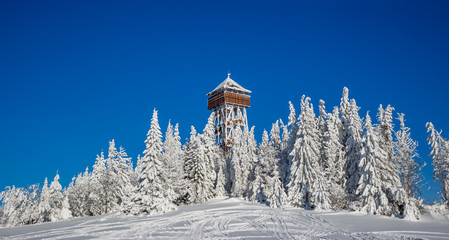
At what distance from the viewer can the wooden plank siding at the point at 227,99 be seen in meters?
81.0

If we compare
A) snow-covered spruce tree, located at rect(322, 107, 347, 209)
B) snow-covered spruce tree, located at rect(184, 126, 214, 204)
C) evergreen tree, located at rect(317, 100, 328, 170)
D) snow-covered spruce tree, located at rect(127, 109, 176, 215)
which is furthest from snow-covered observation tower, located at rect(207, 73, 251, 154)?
snow-covered spruce tree, located at rect(127, 109, 176, 215)

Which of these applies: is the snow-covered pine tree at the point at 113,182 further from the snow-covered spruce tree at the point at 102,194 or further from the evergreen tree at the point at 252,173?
the evergreen tree at the point at 252,173

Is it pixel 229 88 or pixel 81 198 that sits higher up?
pixel 229 88

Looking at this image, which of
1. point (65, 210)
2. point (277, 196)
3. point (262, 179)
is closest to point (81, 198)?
point (65, 210)

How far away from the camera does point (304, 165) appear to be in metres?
35.4

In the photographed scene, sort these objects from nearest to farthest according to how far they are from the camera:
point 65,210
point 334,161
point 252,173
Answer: point 334,161
point 252,173
point 65,210

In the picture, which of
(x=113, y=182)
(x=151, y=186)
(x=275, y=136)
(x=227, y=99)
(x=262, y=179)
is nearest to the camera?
(x=151, y=186)

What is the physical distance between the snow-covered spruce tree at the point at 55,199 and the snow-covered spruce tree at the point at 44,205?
490 mm

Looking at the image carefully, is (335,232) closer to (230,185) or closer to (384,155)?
(384,155)

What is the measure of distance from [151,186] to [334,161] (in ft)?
65.6

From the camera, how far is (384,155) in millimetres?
27797

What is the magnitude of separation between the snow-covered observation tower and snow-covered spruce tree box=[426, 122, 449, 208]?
48.6 m

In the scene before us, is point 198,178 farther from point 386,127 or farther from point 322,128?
point 386,127

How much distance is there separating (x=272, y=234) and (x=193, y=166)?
3014cm
